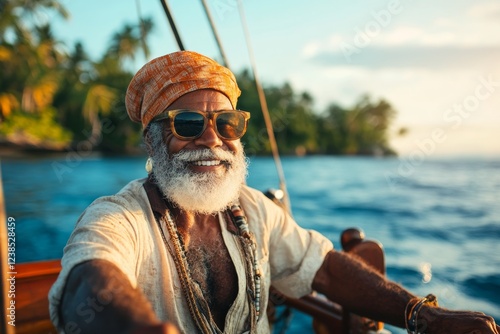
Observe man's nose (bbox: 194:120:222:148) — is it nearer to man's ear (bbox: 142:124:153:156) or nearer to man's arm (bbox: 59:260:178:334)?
man's ear (bbox: 142:124:153:156)

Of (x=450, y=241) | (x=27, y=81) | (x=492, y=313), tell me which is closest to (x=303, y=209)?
(x=450, y=241)

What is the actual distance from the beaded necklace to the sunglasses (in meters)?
0.33

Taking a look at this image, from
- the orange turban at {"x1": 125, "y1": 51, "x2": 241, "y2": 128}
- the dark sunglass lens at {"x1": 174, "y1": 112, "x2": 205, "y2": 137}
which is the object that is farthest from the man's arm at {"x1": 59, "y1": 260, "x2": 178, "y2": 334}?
the orange turban at {"x1": 125, "y1": 51, "x2": 241, "y2": 128}

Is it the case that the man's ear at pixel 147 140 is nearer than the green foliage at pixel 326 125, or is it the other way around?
the man's ear at pixel 147 140

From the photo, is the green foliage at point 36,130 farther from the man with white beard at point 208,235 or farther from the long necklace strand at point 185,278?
the long necklace strand at point 185,278

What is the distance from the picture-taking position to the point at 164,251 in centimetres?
158

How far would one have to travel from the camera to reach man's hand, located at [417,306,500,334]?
1.57m

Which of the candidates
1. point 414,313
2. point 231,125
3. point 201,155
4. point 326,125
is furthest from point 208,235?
point 326,125

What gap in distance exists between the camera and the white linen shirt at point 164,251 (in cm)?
127

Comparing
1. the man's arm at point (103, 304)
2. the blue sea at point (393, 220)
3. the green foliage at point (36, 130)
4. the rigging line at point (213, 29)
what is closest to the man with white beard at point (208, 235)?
the man's arm at point (103, 304)

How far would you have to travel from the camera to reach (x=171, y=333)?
92 centimetres

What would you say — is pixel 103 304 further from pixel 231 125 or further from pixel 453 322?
pixel 453 322

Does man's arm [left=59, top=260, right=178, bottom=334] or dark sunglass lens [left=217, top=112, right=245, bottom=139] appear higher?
dark sunglass lens [left=217, top=112, right=245, bottom=139]

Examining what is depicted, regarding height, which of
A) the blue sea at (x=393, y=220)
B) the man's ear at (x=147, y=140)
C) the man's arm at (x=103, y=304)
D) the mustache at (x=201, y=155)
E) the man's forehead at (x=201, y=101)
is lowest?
the blue sea at (x=393, y=220)
